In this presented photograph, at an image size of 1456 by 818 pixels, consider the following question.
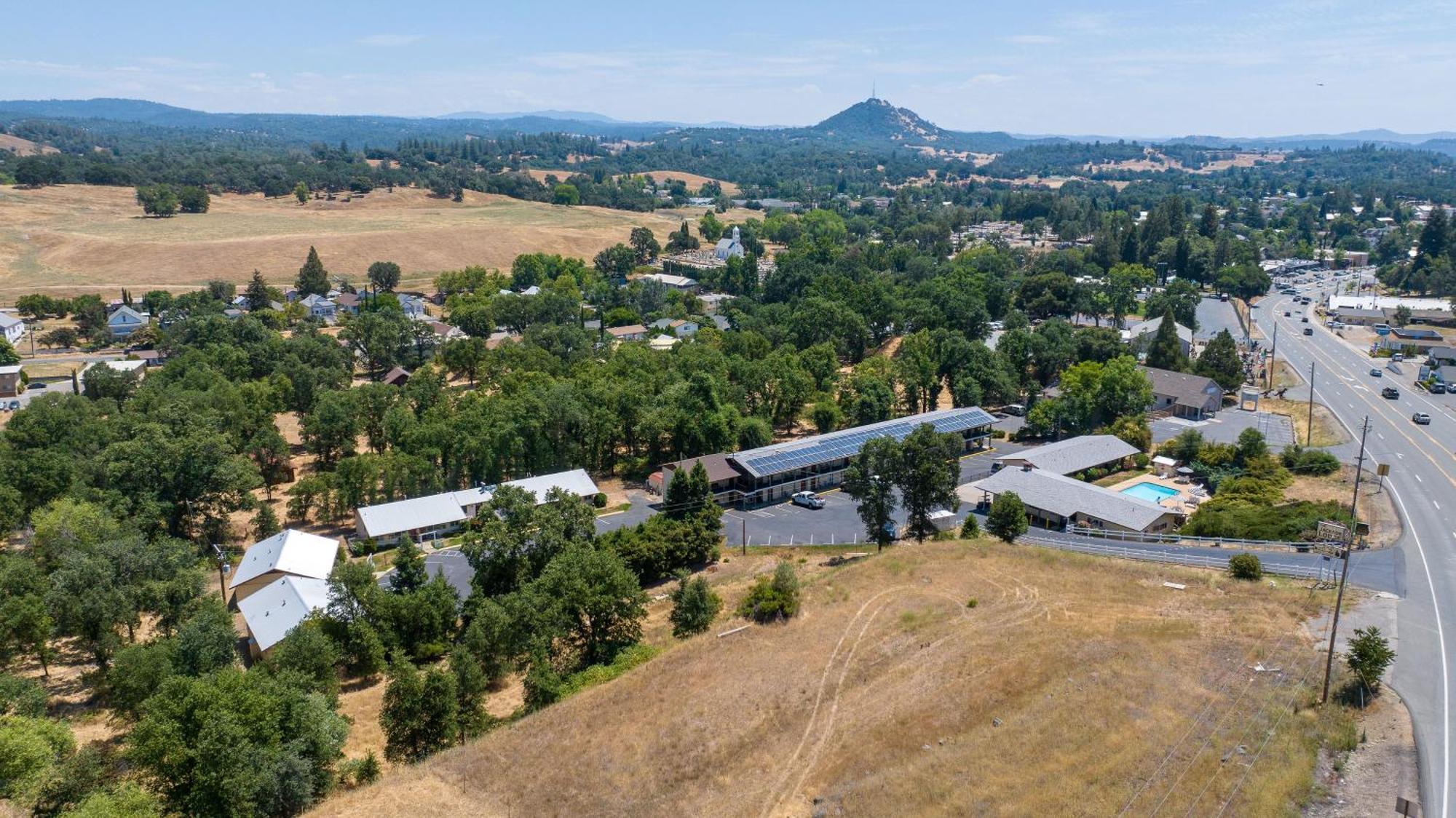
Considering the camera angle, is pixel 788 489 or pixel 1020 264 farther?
pixel 1020 264

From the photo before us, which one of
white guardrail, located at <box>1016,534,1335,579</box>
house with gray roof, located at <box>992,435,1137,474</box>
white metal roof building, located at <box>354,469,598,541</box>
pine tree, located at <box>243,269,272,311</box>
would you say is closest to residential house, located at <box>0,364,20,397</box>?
pine tree, located at <box>243,269,272,311</box>

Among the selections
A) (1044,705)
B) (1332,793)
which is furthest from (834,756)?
(1332,793)

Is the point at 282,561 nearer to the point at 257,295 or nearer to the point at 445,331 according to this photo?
the point at 445,331

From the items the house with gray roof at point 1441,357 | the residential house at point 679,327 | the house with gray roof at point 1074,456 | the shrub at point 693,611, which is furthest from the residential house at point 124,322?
the house with gray roof at point 1441,357

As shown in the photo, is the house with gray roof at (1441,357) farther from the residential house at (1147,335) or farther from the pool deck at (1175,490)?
the pool deck at (1175,490)

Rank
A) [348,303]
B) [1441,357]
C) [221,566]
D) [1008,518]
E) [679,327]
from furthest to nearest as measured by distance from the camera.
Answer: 1. [348,303]
2. [679,327]
3. [1441,357]
4. [1008,518]
5. [221,566]

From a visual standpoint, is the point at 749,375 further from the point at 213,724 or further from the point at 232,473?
the point at 213,724

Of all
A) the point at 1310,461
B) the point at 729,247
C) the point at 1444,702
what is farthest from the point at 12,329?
the point at 1444,702
